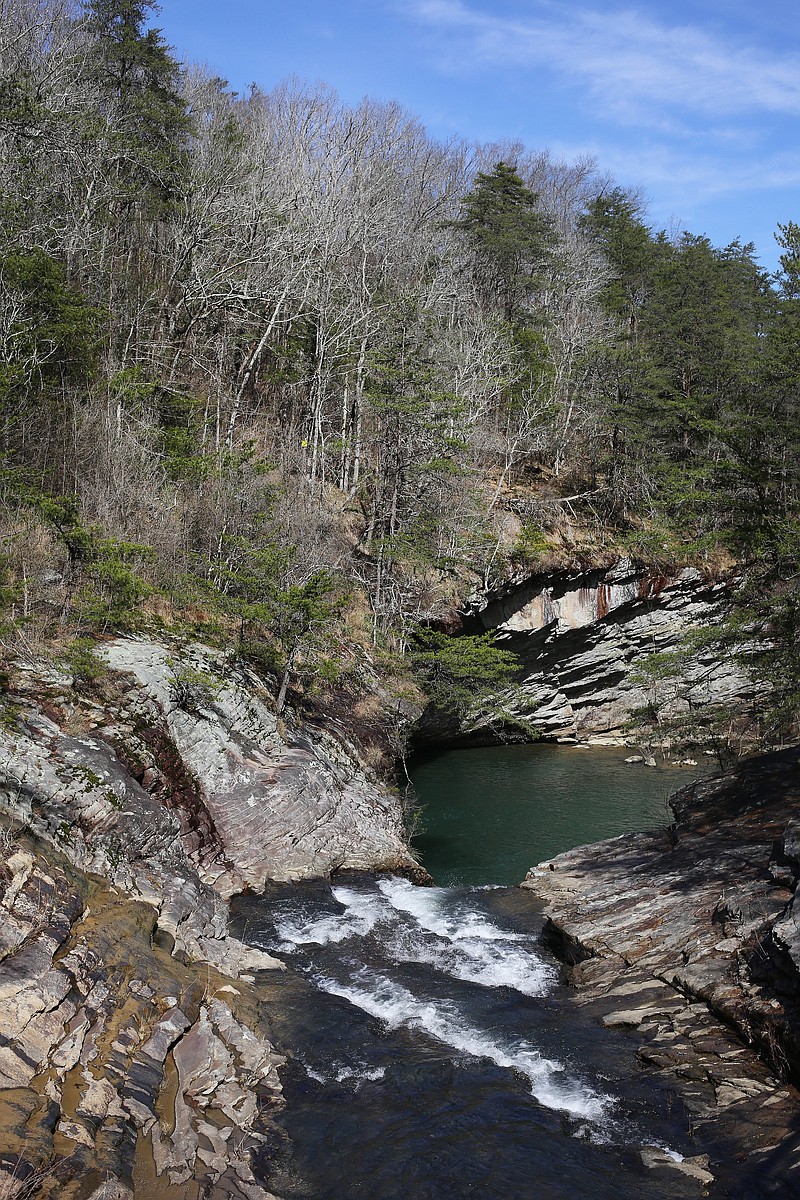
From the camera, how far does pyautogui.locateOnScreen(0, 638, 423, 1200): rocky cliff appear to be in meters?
5.46


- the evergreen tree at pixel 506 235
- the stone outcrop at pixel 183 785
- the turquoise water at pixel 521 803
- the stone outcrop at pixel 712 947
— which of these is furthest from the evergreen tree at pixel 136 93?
the stone outcrop at pixel 712 947

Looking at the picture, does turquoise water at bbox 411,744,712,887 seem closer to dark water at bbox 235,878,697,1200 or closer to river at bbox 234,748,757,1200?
river at bbox 234,748,757,1200

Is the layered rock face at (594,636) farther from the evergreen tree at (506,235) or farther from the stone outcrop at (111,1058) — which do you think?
the stone outcrop at (111,1058)

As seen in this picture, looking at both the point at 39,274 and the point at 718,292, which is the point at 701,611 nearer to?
the point at 718,292

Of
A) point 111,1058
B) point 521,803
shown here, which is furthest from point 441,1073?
point 521,803

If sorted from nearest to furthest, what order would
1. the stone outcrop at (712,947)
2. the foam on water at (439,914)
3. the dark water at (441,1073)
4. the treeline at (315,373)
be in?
the dark water at (441,1073)
the stone outcrop at (712,947)
the foam on water at (439,914)
the treeline at (315,373)

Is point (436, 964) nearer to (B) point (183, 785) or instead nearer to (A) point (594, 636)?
(B) point (183, 785)

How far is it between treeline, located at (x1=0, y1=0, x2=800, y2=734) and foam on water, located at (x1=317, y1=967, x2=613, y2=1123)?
6545 millimetres

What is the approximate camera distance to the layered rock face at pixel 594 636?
26.5 m

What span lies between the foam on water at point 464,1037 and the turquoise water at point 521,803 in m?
6.95

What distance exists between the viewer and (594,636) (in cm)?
2819

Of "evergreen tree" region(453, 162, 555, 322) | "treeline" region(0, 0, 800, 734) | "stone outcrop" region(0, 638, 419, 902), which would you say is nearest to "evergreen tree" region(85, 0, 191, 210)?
"treeline" region(0, 0, 800, 734)

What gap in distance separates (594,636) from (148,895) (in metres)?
21.6

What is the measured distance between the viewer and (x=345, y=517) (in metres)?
24.5
